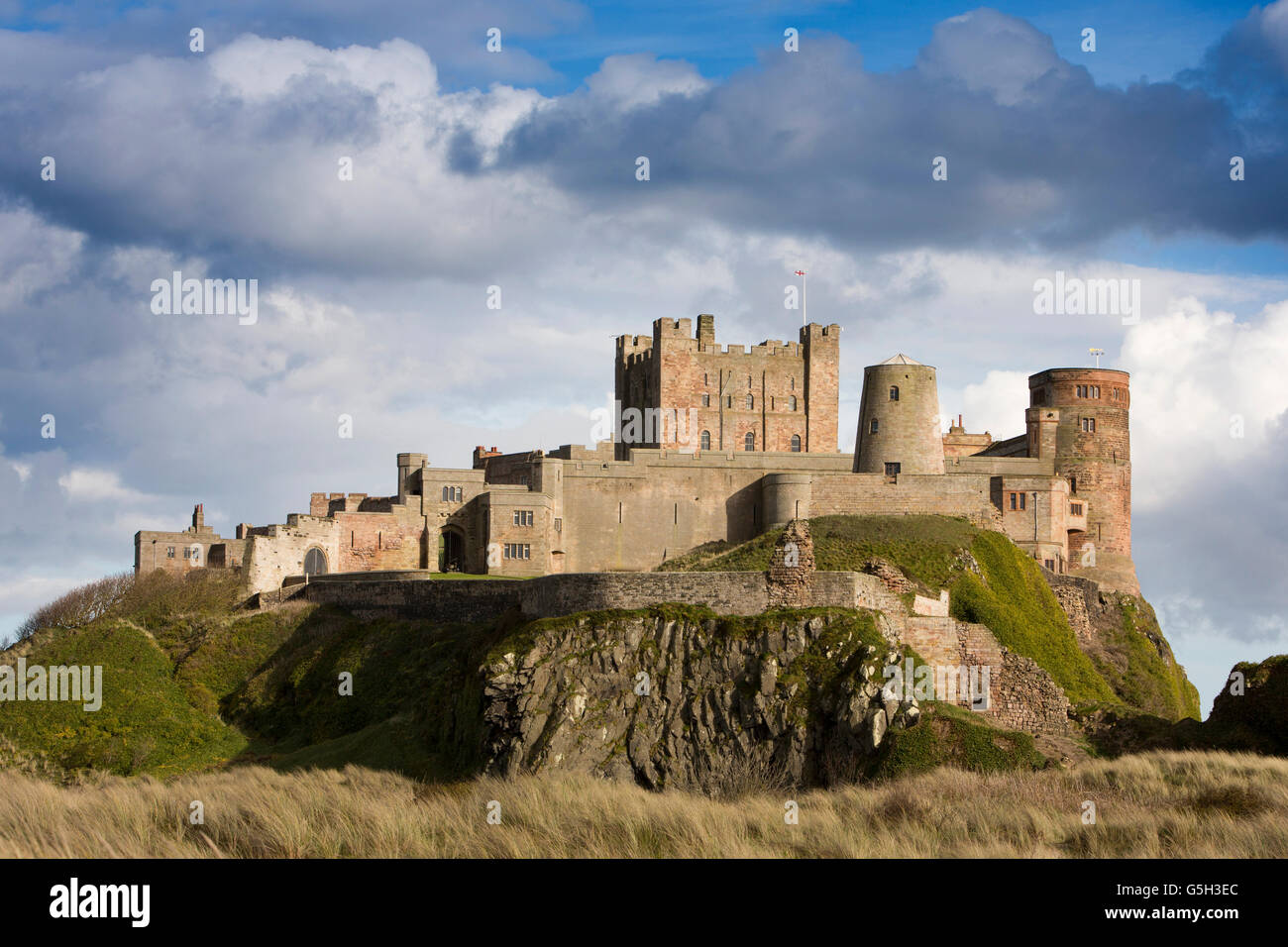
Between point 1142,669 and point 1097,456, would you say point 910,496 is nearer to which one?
point 1142,669

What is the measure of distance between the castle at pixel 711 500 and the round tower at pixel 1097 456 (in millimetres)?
65

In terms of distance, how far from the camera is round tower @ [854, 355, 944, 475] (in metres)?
55.6

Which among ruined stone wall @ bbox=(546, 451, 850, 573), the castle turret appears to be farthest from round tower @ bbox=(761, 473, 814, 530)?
the castle turret

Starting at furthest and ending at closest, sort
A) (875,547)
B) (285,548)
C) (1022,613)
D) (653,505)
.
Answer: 1. (653,505)
2. (285,548)
3. (875,547)
4. (1022,613)

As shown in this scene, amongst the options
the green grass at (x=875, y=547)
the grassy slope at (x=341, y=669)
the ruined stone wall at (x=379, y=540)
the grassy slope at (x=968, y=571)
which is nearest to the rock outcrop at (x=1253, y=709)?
the grassy slope at (x=968, y=571)

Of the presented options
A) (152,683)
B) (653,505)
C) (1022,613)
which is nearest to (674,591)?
(1022,613)

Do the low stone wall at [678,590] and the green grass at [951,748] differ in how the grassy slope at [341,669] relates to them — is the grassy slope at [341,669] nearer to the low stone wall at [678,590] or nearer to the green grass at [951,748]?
the low stone wall at [678,590]

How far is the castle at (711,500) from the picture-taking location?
5541cm

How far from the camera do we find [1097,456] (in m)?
61.6

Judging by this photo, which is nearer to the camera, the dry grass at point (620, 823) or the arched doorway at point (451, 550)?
the dry grass at point (620, 823)

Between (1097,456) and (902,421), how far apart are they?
11689mm

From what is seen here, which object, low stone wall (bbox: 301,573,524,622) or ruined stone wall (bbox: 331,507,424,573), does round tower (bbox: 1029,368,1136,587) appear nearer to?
low stone wall (bbox: 301,573,524,622)

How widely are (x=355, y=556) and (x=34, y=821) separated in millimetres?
43136
